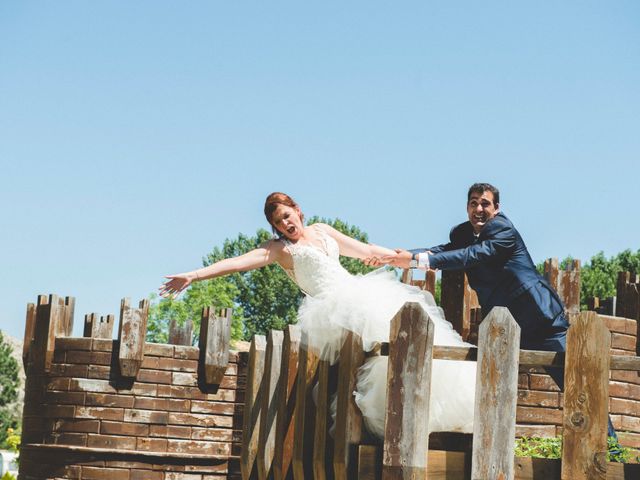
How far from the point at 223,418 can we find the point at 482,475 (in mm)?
8336

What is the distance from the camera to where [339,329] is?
6.28m

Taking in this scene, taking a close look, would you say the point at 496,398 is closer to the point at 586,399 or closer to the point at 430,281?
the point at 586,399

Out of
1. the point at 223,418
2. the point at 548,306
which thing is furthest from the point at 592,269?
the point at 548,306

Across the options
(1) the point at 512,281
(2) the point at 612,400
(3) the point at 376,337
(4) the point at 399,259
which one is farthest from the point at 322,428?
(2) the point at 612,400

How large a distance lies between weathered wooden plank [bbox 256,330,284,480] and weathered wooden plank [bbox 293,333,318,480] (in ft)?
2.19

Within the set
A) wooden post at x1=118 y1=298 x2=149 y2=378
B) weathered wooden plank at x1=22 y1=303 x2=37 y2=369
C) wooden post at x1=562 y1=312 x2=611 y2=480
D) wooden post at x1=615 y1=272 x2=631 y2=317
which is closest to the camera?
wooden post at x1=562 y1=312 x2=611 y2=480

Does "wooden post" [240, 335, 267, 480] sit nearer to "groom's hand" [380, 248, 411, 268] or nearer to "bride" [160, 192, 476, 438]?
"bride" [160, 192, 476, 438]

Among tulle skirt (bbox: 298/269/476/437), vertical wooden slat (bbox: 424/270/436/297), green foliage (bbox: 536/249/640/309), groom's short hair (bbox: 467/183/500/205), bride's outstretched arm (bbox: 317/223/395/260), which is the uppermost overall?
green foliage (bbox: 536/249/640/309)

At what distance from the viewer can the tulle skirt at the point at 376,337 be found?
19.2 feet

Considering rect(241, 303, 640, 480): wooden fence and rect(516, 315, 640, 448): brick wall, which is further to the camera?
rect(516, 315, 640, 448): brick wall

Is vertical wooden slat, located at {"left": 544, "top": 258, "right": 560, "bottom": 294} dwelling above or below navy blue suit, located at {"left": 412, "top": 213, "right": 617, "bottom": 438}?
above

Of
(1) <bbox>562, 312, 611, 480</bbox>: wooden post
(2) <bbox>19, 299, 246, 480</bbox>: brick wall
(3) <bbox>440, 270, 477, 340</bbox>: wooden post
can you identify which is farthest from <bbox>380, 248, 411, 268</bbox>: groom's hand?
(2) <bbox>19, 299, 246, 480</bbox>: brick wall

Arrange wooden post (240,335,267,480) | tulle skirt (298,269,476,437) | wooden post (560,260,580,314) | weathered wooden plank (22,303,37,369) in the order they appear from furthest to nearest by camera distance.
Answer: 1. weathered wooden plank (22,303,37,369)
2. wooden post (560,260,580,314)
3. wooden post (240,335,267,480)
4. tulle skirt (298,269,476,437)

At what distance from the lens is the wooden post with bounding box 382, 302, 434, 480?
5391 mm
